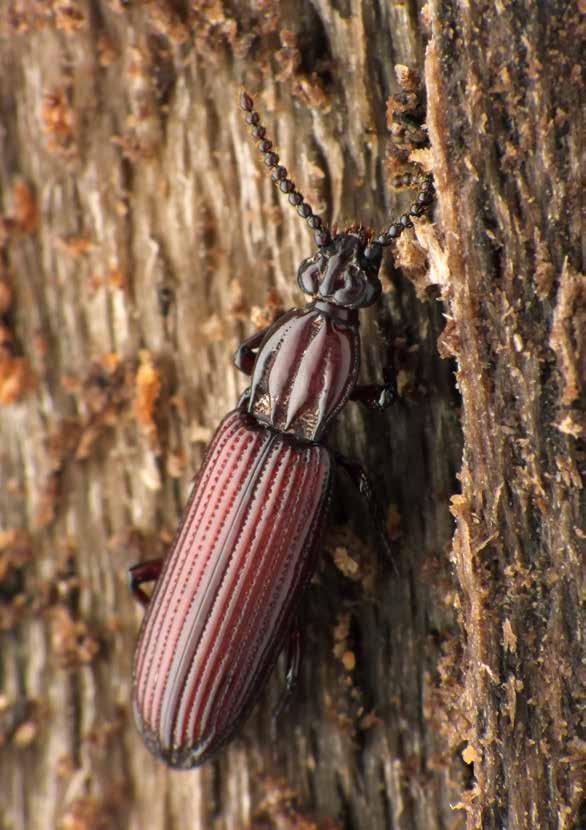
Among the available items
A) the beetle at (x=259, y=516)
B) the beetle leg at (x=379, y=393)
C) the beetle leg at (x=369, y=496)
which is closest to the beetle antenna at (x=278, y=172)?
the beetle at (x=259, y=516)

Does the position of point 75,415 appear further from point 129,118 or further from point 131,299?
point 129,118

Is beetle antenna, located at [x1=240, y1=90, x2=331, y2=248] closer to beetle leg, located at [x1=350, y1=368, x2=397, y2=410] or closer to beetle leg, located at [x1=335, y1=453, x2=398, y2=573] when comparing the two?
beetle leg, located at [x1=350, y1=368, x2=397, y2=410]

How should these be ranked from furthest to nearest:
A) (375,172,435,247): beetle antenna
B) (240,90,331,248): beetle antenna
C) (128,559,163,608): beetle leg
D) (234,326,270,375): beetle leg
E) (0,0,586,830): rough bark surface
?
(128,559,163,608): beetle leg → (234,326,270,375): beetle leg → (240,90,331,248): beetle antenna → (375,172,435,247): beetle antenna → (0,0,586,830): rough bark surface

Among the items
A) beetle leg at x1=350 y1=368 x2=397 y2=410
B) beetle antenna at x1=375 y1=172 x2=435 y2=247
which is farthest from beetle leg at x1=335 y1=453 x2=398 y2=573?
beetle antenna at x1=375 y1=172 x2=435 y2=247

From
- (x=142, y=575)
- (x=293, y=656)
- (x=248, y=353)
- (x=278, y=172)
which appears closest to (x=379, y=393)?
(x=248, y=353)

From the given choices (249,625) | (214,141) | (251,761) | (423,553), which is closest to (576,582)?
(423,553)

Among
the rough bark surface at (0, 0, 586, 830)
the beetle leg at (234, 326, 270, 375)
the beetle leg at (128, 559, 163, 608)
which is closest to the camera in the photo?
the rough bark surface at (0, 0, 586, 830)

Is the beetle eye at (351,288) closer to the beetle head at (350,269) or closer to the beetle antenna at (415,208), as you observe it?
the beetle head at (350,269)
